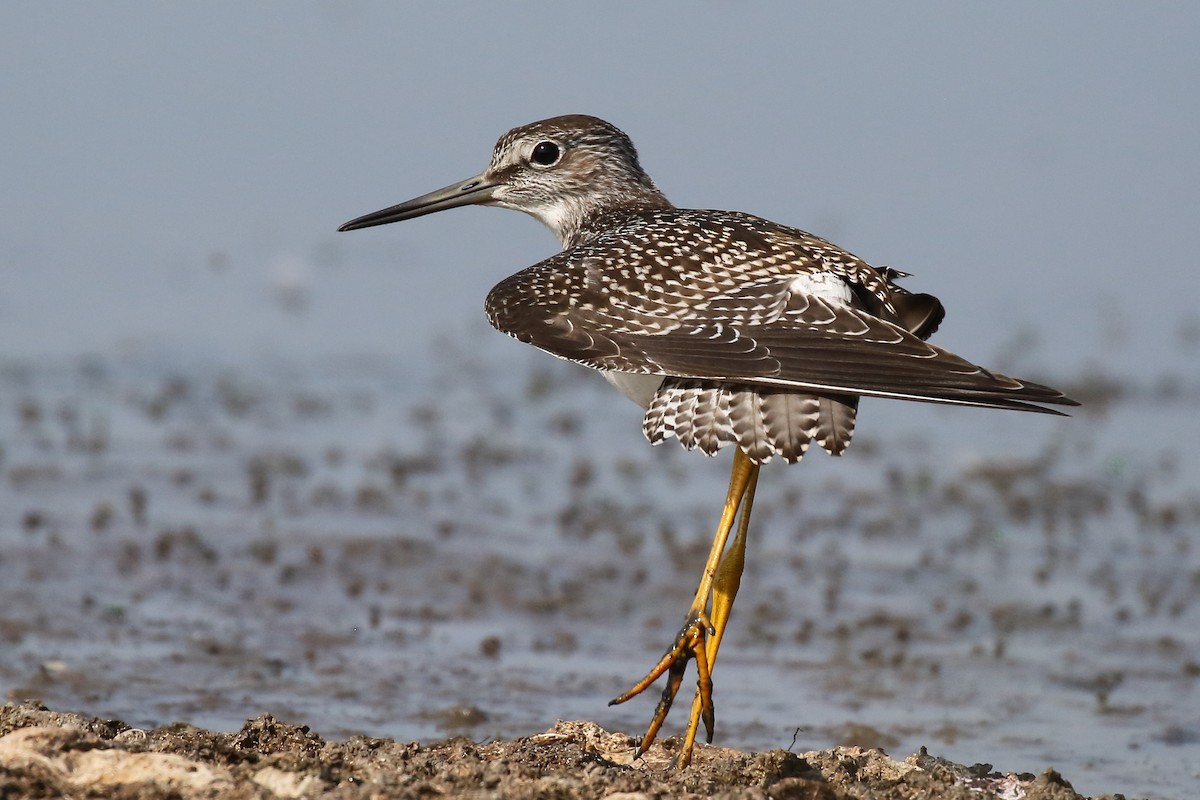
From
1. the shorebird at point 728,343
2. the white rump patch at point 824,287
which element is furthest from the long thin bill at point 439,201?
the white rump patch at point 824,287

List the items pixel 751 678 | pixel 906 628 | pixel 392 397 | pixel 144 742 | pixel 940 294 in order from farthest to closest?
pixel 940 294, pixel 392 397, pixel 906 628, pixel 751 678, pixel 144 742

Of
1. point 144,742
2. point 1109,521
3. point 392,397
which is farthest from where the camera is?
point 392,397

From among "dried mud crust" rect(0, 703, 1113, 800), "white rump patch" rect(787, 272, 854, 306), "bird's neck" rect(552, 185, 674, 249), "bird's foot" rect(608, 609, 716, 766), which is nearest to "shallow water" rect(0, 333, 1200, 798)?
"bird's foot" rect(608, 609, 716, 766)

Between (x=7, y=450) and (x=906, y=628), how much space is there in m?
4.97

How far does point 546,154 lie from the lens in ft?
24.2

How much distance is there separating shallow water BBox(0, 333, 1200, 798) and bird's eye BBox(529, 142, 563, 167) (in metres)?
1.97

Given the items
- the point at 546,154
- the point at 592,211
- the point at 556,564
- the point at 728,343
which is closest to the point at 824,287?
the point at 728,343

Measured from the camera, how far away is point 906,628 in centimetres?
780

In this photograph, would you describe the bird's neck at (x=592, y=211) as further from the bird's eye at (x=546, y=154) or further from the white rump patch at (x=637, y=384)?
the white rump patch at (x=637, y=384)

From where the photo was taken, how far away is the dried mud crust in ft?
13.7

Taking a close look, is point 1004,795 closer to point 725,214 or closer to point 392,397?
point 725,214

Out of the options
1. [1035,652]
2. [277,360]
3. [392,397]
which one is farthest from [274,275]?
[1035,652]

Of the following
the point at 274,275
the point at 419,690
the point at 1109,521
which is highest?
the point at 274,275

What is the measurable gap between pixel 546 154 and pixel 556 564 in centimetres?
208
